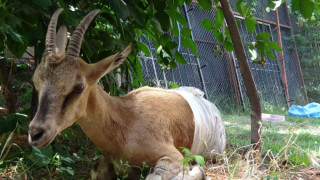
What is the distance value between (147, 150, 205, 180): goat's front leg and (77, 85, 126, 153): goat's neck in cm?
35

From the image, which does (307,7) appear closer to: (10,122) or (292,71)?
(10,122)

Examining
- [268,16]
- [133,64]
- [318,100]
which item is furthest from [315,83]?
[133,64]

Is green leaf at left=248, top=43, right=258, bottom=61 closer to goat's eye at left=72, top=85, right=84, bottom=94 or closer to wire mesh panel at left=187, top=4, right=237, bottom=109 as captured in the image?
goat's eye at left=72, top=85, right=84, bottom=94

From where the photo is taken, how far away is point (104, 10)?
11.9 feet

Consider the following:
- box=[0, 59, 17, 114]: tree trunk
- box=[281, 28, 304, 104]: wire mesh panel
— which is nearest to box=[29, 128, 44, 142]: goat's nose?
box=[0, 59, 17, 114]: tree trunk

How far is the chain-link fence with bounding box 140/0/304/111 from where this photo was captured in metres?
8.45

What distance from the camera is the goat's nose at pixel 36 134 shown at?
7.23 ft

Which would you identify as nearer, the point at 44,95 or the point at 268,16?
the point at 44,95

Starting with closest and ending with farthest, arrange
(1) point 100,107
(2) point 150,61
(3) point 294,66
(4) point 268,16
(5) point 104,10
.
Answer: (1) point 100,107
(5) point 104,10
(2) point 150,61
(4) point 268,16
(3) point 294,66

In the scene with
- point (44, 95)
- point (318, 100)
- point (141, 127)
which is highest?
point (44, 95)

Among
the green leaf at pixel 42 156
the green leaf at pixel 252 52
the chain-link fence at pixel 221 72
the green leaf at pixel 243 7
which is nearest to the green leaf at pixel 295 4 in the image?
the green leaf at pixel 243 7

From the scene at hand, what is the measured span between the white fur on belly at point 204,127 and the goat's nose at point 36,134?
1.48 metres

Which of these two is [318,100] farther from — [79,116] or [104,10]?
[79,116]

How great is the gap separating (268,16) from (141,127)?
1015 cm
